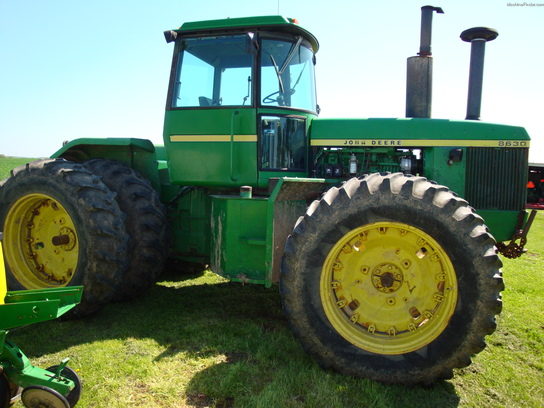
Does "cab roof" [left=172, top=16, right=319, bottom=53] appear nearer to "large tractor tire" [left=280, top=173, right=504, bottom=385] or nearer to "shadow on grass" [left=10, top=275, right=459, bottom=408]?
"large tractor tire" [left=280, top=173, right=504, bottom=385]

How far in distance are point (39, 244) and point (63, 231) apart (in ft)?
1.16

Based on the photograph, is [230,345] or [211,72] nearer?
[230,345]

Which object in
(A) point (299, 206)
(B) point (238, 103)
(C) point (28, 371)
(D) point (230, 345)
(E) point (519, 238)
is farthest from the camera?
(B) point (238, 103)

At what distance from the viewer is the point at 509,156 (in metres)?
4.39

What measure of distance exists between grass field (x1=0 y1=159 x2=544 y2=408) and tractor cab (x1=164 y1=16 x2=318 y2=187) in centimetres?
140

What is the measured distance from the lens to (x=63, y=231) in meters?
4.76

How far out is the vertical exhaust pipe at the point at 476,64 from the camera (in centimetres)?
486

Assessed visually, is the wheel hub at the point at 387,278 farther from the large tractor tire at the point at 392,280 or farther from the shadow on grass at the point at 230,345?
the shadow on grass at the point at 230,345

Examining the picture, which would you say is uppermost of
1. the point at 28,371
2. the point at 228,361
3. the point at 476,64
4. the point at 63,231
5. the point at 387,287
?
the point at 476,64

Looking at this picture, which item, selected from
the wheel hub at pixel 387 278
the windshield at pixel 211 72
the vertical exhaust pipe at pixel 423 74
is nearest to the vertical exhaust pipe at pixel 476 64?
the vertical exhaust pipe at pixel 423 74

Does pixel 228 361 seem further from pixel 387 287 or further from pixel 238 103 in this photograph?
pixel 238 103

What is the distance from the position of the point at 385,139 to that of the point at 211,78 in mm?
1942

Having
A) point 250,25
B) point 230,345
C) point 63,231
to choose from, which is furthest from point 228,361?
point 250,25

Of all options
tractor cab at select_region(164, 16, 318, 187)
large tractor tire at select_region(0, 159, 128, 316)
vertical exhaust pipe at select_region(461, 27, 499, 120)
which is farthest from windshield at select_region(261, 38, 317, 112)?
large tractor tire at select_region(0, 159, 128, 316)
